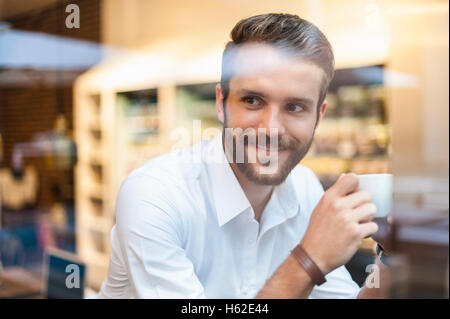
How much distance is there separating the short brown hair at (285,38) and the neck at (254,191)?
0.25 m

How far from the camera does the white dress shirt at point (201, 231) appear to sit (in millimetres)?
1312

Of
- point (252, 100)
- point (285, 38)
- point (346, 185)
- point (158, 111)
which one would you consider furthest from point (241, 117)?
point (158, 111)

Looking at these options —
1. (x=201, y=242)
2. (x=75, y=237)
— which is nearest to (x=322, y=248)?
(x=201, y=242)

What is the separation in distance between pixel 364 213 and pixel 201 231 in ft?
1.60

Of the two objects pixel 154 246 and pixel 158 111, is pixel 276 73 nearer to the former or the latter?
pixel 154 246

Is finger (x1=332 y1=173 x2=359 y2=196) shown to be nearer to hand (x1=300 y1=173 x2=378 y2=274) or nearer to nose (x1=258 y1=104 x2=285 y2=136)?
hand (x1=300 y1=173 x2=378 y2=274)

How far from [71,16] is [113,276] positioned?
88cm

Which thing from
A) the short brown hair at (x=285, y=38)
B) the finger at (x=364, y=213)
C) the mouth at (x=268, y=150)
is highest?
the short brown hair at (x=285, y=38)

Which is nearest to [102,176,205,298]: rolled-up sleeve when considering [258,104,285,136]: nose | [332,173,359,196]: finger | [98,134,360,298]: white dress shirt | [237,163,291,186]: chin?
[98,134,360,298]: white dress shirt

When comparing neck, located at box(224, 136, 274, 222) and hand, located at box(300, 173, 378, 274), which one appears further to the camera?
neck, located at box(224, 136, 274, 222)

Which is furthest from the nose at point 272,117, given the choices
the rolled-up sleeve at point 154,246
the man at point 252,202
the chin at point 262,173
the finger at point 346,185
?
the rolled-up sleeve at point 154,246

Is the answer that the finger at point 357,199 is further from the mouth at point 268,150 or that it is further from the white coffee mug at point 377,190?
the mouth at point 268,150

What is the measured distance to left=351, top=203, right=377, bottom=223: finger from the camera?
1.35 m

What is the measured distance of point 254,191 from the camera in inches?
57.5
